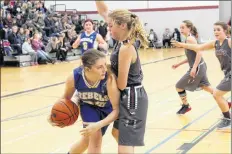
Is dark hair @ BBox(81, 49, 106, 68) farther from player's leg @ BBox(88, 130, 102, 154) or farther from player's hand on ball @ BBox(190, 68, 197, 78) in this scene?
player's hand on ball @ BBox(190, 68, 197, 78)

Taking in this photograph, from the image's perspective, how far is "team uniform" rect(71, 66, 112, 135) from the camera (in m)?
4.02

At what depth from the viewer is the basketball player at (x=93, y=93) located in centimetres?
379

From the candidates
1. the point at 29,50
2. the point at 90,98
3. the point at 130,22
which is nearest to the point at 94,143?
the point at 90,98

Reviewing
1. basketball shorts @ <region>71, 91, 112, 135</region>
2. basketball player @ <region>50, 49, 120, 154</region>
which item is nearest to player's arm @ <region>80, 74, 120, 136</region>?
basketball player @ <region>50, 49, 120, 154</region>

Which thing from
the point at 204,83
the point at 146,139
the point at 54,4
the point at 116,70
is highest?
the point at 54,4

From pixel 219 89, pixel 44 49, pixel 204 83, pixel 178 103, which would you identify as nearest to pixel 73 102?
pixel 219 89

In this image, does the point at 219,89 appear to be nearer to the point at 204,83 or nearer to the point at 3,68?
the point at 204,83

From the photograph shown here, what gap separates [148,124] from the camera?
7230mm

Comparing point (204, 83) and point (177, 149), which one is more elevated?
point (204, 83)

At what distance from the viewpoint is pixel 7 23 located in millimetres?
19734

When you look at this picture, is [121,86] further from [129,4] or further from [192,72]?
[129,4]

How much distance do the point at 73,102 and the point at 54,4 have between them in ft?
85.4

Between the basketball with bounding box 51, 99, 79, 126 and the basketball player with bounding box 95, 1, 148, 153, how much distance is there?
0.43 meters

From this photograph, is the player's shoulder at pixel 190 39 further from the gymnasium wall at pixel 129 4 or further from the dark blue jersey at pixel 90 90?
the gymnasium wall at pixel 129 4
